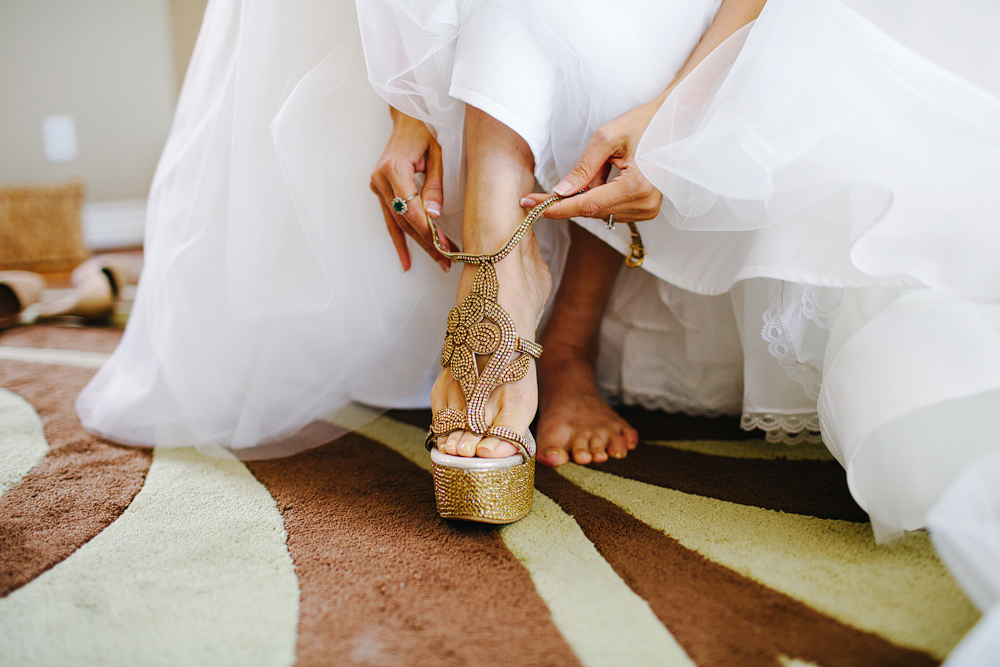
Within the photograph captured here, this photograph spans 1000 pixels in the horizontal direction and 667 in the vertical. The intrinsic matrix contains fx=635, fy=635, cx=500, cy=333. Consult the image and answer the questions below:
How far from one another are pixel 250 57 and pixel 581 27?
0.35 m

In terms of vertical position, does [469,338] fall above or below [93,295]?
above

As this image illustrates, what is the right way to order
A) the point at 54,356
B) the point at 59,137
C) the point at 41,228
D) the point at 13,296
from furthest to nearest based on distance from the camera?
the point at 59,137 → the point at 41,228 → the point at 13,296 → the point at 54,356

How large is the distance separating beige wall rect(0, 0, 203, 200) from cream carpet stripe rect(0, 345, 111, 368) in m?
1.50

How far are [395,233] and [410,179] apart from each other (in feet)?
0.25

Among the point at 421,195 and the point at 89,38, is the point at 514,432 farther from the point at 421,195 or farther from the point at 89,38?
the point at 89,38

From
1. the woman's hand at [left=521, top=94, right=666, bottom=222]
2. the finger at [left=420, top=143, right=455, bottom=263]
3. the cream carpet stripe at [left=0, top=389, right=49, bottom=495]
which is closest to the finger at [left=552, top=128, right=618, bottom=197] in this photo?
the woman's hand at [left=521, top=94, right=666, bottom=222]

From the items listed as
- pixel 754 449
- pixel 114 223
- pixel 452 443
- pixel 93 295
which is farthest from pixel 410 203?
pixel 114 223

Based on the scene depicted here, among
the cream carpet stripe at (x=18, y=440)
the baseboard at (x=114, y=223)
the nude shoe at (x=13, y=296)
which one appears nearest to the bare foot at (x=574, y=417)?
the cream carpet stripe at (x=18, y=440)

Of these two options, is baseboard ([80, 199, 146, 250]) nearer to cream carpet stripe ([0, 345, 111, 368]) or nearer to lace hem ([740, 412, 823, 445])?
cream carpet stripe ([0, 345, 111, 368])

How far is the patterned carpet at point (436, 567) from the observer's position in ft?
1.19

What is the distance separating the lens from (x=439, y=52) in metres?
0.58

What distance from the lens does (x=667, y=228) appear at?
2.12 feet

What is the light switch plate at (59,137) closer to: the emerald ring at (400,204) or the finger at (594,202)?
the emerald ring at (400,204)

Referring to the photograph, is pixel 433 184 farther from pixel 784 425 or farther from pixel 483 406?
pixel 784 425
